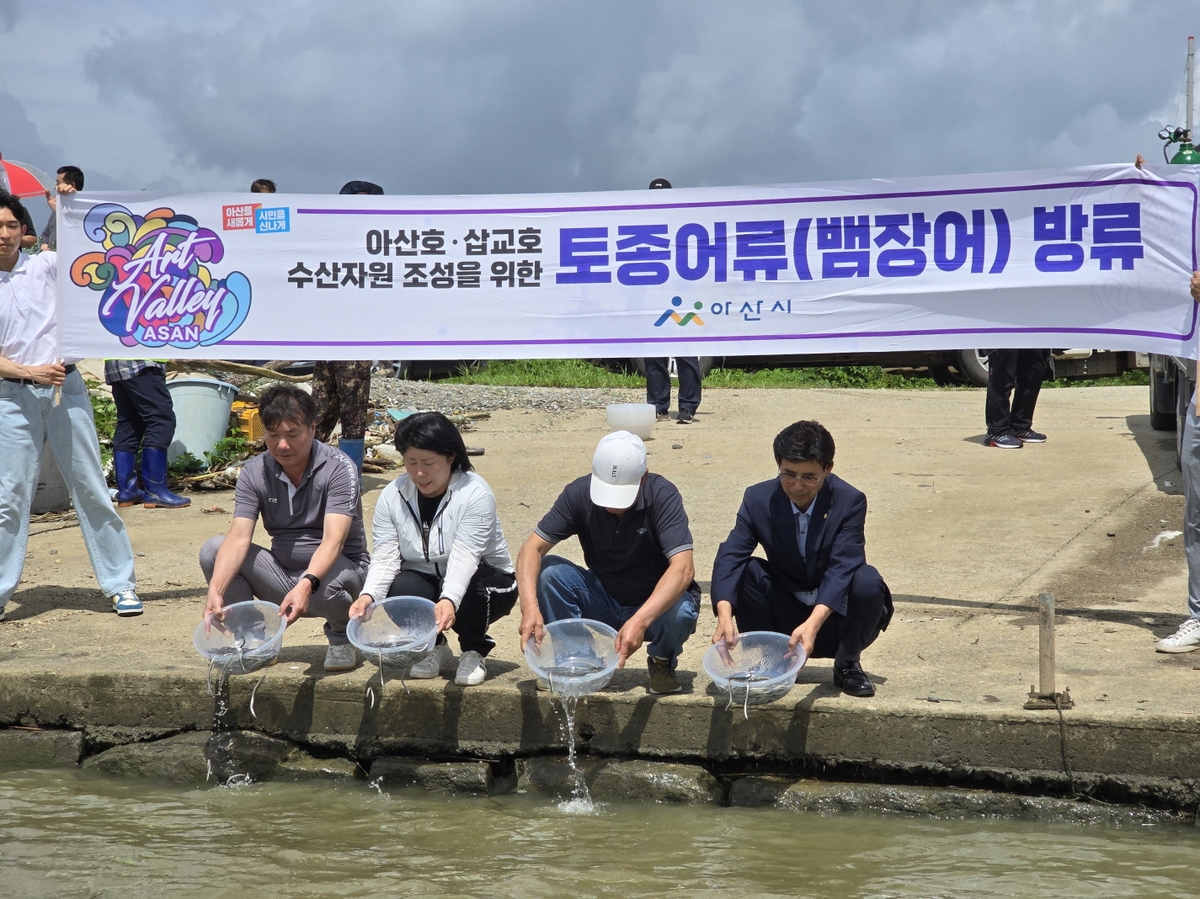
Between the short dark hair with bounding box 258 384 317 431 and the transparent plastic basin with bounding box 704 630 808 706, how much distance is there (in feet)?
6.26

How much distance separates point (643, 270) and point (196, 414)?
531 cm

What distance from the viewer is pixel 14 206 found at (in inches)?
221

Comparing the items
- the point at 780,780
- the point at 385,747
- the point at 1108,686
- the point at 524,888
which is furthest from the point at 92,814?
the point at 1108,686

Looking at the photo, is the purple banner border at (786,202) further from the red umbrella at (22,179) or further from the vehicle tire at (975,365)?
the vehicle tire at (975,365)

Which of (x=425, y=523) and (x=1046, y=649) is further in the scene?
(x=425, y=523)

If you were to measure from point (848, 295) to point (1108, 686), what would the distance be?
2125 mm

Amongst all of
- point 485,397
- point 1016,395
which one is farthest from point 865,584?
point 485,397

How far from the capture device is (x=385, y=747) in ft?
15.8

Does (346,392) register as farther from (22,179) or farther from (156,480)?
(22,179)

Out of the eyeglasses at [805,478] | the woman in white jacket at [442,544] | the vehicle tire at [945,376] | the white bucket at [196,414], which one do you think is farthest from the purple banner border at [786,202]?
the vehicle tire at [945,376]

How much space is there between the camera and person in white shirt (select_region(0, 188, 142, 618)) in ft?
18.5

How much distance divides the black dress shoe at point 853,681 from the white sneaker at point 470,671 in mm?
1389

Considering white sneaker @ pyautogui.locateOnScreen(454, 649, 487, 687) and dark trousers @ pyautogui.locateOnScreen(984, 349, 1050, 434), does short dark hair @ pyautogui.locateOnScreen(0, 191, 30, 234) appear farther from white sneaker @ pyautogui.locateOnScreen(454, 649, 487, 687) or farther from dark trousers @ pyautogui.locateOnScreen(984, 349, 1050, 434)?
dark trousers @ pyautogui.locateOnScreen(984, 349, 1050, 434)

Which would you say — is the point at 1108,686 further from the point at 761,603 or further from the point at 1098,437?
the point at 1098,437
